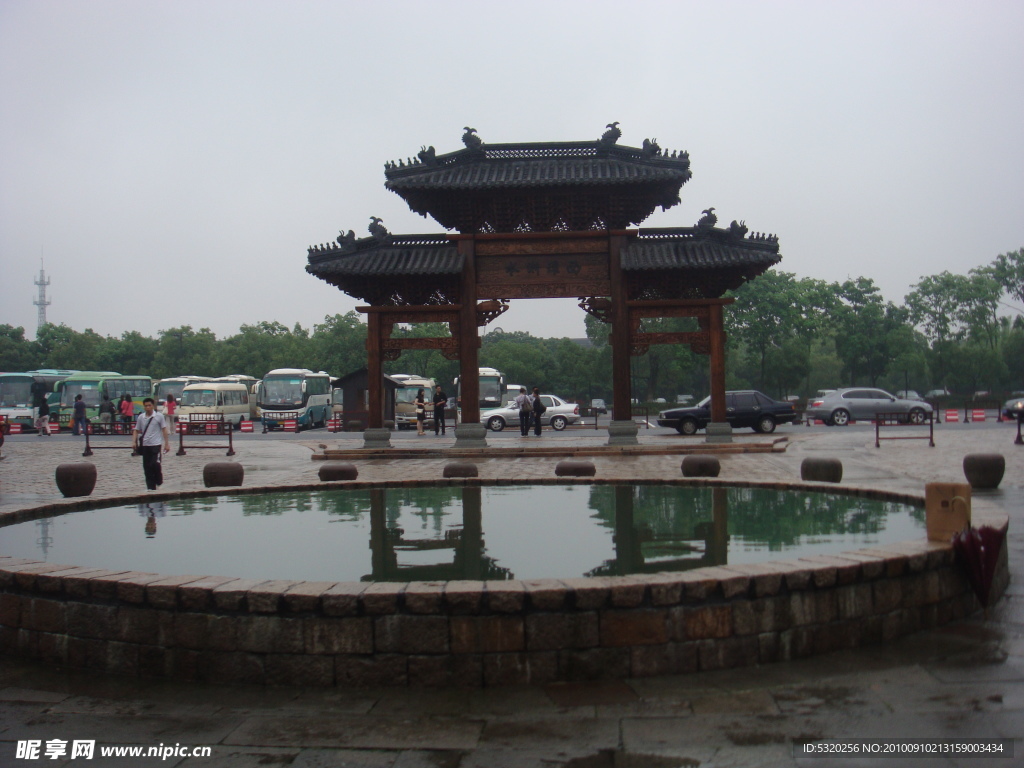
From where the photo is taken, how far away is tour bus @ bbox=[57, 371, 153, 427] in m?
43.1

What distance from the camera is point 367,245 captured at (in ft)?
71.5

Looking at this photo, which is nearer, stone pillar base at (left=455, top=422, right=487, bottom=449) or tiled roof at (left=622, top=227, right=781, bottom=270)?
Result: tiled roof at (left=622, top=227, right=781, bottom=270)

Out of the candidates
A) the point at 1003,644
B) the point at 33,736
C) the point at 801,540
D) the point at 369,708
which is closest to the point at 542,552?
the point at 801,540

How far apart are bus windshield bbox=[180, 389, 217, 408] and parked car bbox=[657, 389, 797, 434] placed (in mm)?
25495

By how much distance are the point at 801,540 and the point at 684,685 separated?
3113mm

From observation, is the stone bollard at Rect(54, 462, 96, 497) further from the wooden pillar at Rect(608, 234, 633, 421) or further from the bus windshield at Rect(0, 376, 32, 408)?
the bus windshield at Rect(0, 376, 32, 408)

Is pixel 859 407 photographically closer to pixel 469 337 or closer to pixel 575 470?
pixel 469 337

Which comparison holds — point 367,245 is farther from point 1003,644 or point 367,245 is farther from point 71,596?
point 1003,644

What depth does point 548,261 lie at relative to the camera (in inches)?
829

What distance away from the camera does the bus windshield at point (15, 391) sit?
42.4 meters

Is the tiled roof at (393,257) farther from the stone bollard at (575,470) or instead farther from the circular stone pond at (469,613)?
the circular stone pond at (469,613)

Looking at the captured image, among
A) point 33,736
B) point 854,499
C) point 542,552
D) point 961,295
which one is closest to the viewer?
point 33,736

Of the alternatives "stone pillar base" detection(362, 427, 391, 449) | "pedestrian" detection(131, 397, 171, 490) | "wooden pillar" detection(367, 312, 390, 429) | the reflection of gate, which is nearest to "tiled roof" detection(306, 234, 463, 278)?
the reflection of gate

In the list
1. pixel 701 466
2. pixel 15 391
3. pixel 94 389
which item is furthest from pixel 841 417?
→ pixel 15 391
